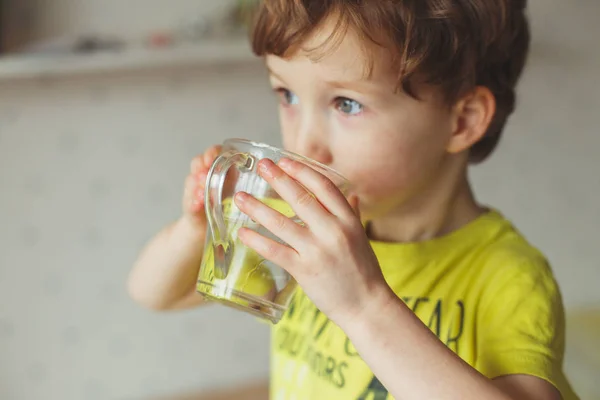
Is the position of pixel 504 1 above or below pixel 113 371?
above

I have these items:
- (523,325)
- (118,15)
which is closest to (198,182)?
(523,325)

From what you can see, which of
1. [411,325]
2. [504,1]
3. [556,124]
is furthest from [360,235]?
[556,124]

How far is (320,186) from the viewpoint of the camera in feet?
1.91

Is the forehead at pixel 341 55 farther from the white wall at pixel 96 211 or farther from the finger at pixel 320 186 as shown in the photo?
the white wall at pixel 96 211

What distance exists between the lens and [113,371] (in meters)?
1.72

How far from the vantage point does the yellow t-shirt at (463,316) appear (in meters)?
0.67

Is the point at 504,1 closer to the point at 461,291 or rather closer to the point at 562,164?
the point at 461,291

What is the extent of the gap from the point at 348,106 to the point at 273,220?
203 mm

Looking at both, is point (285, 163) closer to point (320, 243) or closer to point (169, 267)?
point (320, 243)

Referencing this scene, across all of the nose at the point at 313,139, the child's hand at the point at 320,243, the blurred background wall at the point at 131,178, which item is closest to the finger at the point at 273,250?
the child's hand at the point at 320,243

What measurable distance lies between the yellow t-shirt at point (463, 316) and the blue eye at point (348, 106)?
182 mm

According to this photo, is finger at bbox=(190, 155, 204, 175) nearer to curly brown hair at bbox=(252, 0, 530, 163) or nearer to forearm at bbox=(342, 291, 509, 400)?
curly brown hair at bbox=(252, 0, 530, 163)

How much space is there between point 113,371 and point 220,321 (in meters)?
0.28

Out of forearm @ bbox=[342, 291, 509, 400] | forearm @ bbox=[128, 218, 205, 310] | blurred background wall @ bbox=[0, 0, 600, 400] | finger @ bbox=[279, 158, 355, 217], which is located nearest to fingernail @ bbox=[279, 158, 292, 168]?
finger @ bbox=[279, 158, 355, 217]
